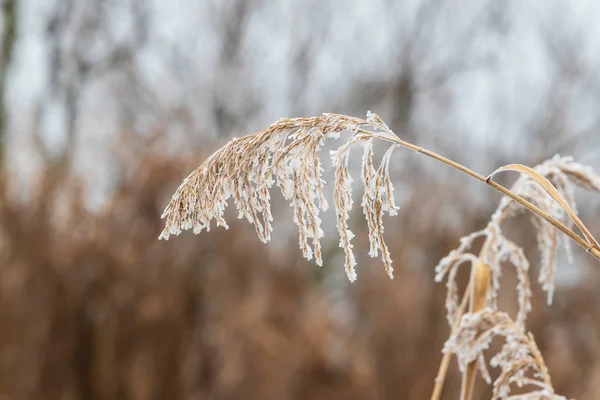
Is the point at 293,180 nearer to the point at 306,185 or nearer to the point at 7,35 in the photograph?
the point at 306,185

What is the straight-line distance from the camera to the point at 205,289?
173 inches

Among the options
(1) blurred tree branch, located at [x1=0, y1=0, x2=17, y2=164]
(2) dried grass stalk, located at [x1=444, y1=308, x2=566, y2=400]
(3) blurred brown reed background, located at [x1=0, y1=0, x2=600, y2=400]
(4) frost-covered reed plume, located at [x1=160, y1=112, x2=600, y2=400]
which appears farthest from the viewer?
(1) blurred tree branch, located at [x1=0, y1=0, x2=17, y2=164]

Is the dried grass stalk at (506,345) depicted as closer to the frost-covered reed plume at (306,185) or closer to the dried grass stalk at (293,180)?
the frost-covered reed plume at (306,185)

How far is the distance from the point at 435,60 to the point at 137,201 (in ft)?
24.5

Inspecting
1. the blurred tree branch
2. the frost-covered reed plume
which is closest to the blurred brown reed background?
the frost-covered reed plume

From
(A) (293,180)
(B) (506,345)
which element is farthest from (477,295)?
(A) (293,180)

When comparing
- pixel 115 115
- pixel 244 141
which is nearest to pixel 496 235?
pixel 244 141

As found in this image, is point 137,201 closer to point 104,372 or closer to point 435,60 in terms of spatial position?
point 104,372

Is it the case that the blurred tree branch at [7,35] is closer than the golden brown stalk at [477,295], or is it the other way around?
the golden brown stalk at [477,295]

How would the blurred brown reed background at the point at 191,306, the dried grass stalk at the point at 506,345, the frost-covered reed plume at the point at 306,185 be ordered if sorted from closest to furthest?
the frost-covered reed plume at the point at 306,185
the dried grass stalk at the point at 506,345
the blurred brown reed background at the point at 191,306

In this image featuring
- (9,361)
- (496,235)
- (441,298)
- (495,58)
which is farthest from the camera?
(495,58)

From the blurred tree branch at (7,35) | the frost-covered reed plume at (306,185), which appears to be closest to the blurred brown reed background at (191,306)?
the frost-covered reed plume at (306,185)

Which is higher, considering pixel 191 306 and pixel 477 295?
pixel 191 306

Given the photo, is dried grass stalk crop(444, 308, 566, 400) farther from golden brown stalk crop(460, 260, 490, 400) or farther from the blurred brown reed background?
the blurred brown reed background
